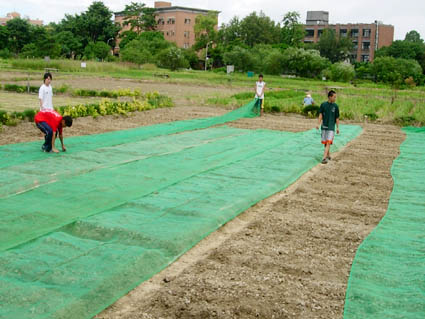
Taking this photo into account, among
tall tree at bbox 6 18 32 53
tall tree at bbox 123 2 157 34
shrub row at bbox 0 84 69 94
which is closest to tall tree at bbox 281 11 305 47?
tall tree at bbox 123 2 157 34

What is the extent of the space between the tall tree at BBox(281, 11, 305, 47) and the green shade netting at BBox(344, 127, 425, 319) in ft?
241

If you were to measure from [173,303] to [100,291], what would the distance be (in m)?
0.54

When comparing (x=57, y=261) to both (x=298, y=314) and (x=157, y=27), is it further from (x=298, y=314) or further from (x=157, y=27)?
(x=157, y=27)

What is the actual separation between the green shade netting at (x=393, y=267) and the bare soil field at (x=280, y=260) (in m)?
0.14

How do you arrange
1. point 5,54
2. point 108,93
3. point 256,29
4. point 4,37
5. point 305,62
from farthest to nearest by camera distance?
point 256,29 < point 4,37 < point 5,54 < point 305,62 < point 108,93

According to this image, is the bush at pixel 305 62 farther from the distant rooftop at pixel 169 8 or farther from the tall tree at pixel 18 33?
the tall tree at pixel 18 33

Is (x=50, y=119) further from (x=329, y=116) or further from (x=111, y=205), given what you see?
(x=329, y=116)

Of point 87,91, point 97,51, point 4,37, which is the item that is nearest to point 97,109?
point 87,91

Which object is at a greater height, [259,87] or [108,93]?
[259,87]

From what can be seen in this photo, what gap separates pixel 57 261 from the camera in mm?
4156

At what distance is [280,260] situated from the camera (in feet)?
15.6

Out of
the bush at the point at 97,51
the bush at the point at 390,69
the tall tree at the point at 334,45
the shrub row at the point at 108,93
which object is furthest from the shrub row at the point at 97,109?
the tall tree at the point at 334,45

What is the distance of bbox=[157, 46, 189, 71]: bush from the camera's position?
56344 mm

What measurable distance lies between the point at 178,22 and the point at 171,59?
24.9 metres
